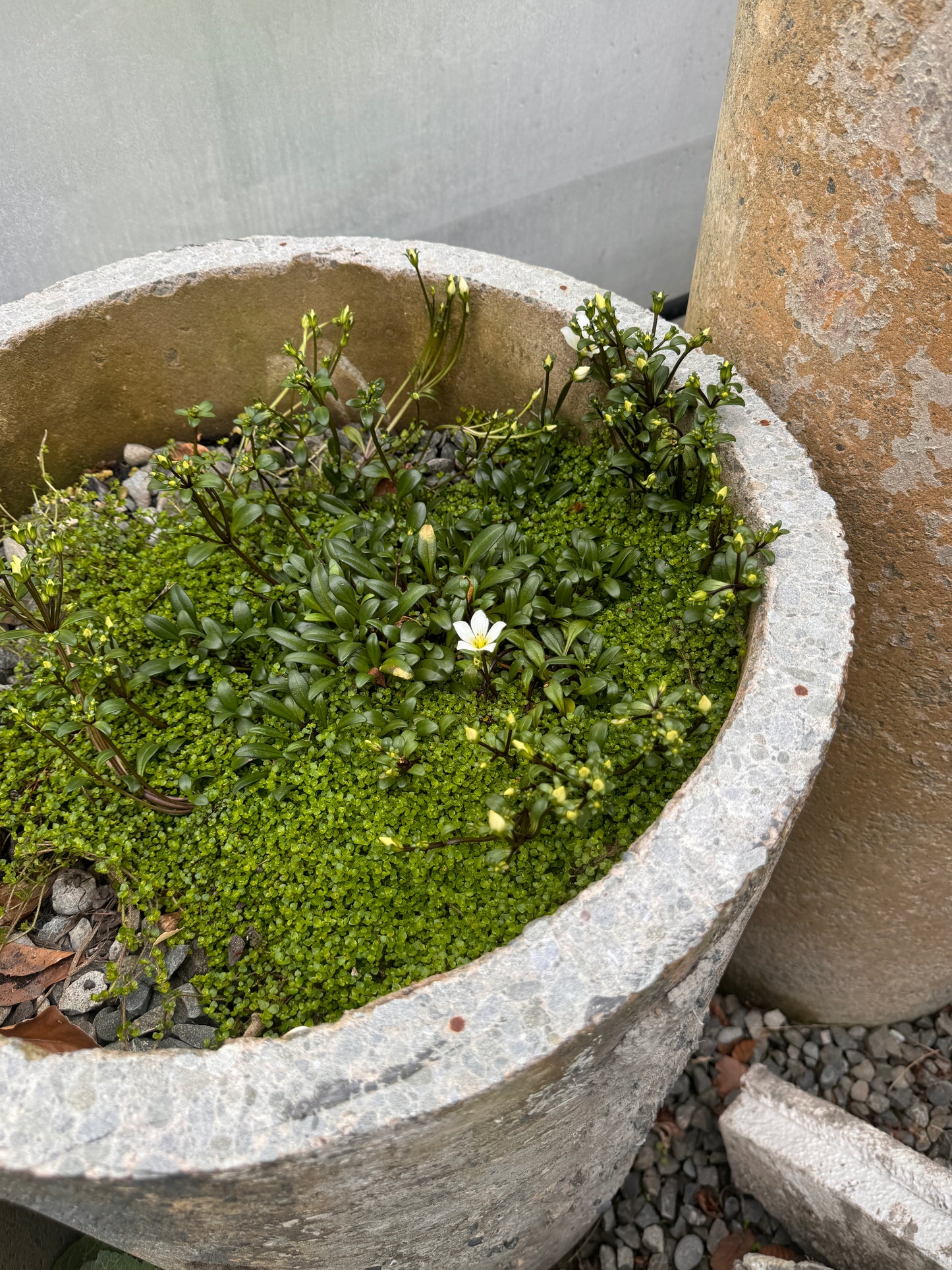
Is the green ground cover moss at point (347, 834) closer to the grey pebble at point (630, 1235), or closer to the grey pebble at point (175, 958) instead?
the grey pebble at point (175, 958)

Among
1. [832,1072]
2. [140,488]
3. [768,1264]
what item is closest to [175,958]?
[140,488]

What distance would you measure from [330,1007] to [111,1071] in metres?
0.48

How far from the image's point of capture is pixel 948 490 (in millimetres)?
1624

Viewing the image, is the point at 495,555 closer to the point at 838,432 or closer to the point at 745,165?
the point at 838,432

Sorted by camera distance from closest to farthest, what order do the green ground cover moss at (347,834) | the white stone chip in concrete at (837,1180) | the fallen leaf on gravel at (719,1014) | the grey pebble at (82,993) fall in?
1. the green ground cover moss at (347,834)
2. the grey pebble at (82,993)
3. the white stone chip in concrete at (837,1180)
4. the fallen leaf on gravel at (719,1014)

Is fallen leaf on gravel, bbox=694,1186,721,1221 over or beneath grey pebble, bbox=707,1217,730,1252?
beneath

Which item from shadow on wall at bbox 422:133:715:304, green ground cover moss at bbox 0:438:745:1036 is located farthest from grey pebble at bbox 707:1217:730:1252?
shadow on wall at bbox 422:133:715:304

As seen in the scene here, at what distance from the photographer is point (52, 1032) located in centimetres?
159

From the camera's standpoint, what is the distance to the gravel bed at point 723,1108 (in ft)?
7.92

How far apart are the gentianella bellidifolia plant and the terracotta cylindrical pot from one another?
18 centimetres

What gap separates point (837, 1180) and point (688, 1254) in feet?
1.63

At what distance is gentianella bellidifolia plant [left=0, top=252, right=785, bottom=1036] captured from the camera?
61.7 inches

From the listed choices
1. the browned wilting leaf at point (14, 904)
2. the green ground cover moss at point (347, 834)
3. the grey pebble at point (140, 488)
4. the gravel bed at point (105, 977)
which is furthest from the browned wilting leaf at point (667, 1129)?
the grey pebble at point (140, 488)

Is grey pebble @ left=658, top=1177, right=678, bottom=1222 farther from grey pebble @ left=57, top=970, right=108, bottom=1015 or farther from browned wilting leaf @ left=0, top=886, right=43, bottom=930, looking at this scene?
browned wilting leaf @ left=0, top=886, right=43, bottom=930
